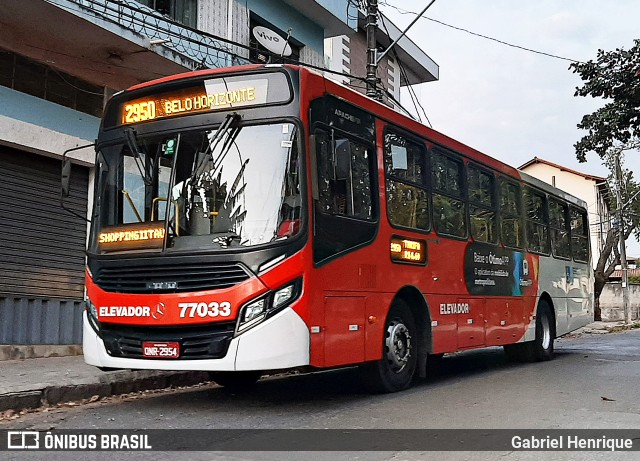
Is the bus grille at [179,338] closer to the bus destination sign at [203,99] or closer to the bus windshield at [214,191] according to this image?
the bus windshield at [214,191]

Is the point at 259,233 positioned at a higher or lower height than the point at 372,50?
lower

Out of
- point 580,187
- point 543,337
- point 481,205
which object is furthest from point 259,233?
point 580,187

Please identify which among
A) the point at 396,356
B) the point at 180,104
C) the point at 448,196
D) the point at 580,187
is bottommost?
the point at 396,356

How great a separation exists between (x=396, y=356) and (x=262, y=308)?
235 cm

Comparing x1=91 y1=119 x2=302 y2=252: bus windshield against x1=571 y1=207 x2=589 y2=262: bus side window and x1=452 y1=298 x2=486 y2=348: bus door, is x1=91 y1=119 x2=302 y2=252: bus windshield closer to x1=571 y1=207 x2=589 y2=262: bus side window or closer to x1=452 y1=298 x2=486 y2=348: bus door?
x1=452 y1=298 x2=486 y2=348: bus door

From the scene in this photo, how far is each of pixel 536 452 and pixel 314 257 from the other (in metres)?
2.55

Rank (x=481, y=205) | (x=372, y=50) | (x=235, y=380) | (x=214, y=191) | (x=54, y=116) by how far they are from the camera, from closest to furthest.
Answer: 1. (x=214, y=191)
2. (x=235, y=380)
3. (x=481, y=205)
4. (x=54, y=116)
5. (x=372, y=50)

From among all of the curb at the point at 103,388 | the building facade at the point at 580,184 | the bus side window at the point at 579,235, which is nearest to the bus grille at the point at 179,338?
the curb at the point at 103,388

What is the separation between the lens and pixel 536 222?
508 inches

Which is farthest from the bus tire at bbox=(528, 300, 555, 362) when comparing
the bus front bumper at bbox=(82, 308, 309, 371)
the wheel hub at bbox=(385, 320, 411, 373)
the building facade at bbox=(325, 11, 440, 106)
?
the building facade at bbox=(325, 11, 440, 106)

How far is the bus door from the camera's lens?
957 centimetres

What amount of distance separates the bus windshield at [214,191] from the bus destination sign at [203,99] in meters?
0.24

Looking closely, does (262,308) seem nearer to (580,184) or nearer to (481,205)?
(481,205)

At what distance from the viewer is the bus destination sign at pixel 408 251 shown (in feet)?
26.8
